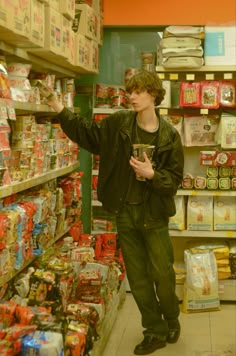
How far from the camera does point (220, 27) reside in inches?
194

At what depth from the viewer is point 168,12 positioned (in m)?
5.23

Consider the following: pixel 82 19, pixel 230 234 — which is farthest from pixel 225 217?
pixel 82 19

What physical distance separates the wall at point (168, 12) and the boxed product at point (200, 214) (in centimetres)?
159

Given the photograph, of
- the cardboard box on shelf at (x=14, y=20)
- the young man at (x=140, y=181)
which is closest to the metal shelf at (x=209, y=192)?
the young man at (x=140, y=181)

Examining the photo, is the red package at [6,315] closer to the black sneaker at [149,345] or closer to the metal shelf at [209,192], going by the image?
the black sneaker at [149,345]

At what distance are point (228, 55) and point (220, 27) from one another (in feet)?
0.83

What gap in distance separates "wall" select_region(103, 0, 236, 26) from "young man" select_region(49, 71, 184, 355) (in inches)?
67.2

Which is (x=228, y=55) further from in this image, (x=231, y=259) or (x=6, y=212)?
(x=6, y=212)

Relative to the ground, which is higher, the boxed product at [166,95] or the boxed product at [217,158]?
the boxed product at [166,95]

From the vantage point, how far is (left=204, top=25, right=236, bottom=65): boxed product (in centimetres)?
489

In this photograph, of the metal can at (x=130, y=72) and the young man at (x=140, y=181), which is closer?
the young man at (x=140, y=181)

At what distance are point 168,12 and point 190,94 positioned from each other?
2.83ft

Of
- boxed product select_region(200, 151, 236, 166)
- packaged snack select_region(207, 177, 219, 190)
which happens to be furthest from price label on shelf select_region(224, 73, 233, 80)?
packaged snack select_region(207, 177, 219, 190)

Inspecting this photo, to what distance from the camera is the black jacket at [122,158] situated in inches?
147
